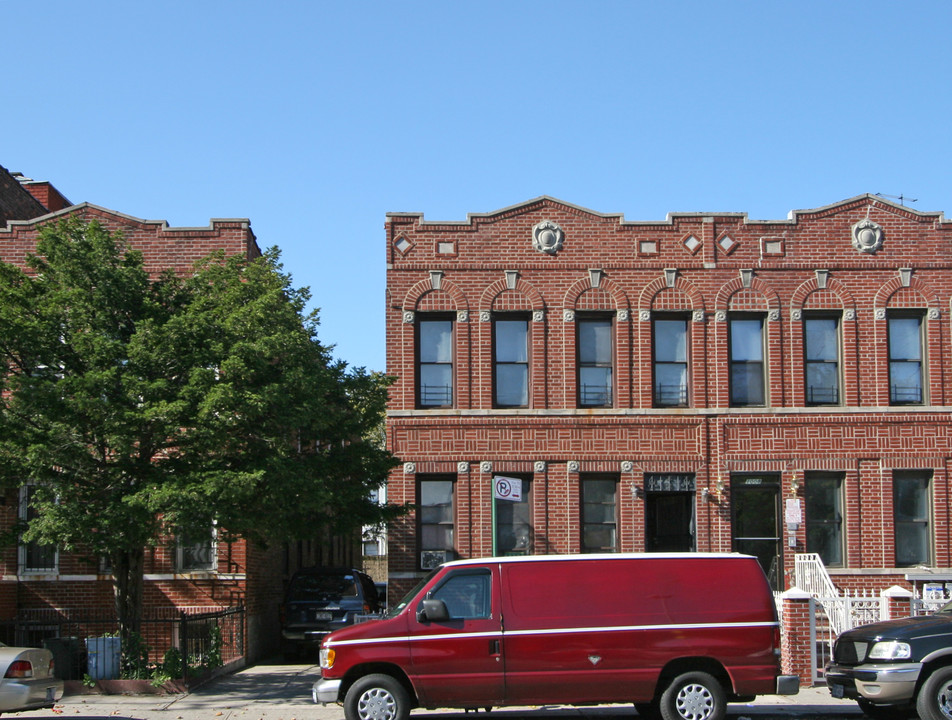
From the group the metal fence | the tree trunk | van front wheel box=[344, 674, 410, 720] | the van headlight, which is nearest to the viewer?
van front wheel box=[344, 674, 410, 720]

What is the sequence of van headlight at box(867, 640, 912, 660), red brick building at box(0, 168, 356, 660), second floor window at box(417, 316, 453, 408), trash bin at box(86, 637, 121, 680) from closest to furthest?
van headlight at box(867, 640, 912, 660) → trash bin at box(86, 637, 121, 680) → red brick building at box(0, 168, 356, 660) → second floor window at box(417, 316, 453, 408)

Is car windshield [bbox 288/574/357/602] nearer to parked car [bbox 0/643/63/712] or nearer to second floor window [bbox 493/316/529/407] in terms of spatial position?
second floor window [bbox 493/316/529/407]

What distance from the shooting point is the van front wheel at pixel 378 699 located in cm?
1305

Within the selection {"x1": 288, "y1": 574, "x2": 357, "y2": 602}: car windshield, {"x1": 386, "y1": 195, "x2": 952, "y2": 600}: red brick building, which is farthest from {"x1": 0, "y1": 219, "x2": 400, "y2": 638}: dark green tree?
{"x1": 386, "y1": 195, "x2": 952, "y2": 600}: red brick building

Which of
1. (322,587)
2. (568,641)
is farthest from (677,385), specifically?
(568,641)

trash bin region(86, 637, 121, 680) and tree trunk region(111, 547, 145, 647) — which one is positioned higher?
tree trunk region(111, 547, 145, 647)

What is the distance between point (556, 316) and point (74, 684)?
12.0m

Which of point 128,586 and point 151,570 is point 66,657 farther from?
point 151,570

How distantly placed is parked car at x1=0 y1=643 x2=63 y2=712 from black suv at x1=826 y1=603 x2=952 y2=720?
9.84 m

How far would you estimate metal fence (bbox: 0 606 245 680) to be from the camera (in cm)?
1753

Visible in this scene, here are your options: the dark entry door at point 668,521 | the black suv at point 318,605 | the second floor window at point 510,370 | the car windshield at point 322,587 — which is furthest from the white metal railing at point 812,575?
the car windshield at point 322,587

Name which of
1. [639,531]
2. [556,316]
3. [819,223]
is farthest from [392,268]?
[819,223]

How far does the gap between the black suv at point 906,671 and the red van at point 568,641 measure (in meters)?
1.16

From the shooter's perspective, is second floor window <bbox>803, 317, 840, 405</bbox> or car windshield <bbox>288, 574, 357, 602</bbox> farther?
second floor window <bbox>803, 317, 840, 405</bbox>
